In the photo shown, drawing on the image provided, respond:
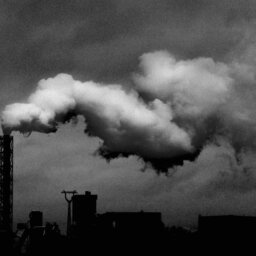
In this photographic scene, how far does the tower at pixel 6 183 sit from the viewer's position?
49.2 metres

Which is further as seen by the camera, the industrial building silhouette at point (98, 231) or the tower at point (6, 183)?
the tower at point (6, 183)

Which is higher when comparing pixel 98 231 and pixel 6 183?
pixel 6 183

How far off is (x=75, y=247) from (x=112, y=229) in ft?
11.8

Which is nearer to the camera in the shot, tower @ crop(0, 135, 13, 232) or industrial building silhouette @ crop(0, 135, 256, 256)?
industrial building silhouette @ crop(0, 135, 256, 256)

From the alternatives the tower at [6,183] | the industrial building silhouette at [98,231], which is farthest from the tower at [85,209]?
the tower at [6,183]

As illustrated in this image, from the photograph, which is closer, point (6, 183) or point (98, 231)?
point (98, 231)

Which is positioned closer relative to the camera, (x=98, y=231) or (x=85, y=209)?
(x=98, y=231)

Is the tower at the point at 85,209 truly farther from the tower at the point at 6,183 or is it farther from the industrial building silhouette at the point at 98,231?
the tower at the point at 6,183

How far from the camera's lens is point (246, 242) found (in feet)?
122

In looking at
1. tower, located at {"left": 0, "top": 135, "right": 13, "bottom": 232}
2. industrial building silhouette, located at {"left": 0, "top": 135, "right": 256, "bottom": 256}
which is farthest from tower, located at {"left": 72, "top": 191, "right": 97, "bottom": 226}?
tower, located at {"left": 0, "top": 135, "right": 13, "bottom": 232}

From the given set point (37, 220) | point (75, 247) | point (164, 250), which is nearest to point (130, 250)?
point (164, 250)

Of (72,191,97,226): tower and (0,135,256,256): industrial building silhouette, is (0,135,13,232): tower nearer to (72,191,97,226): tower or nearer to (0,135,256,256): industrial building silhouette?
(0,135,256,256): industrial building silhouette

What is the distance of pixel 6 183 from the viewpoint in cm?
5019

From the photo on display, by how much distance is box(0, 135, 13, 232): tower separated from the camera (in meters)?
49.2
